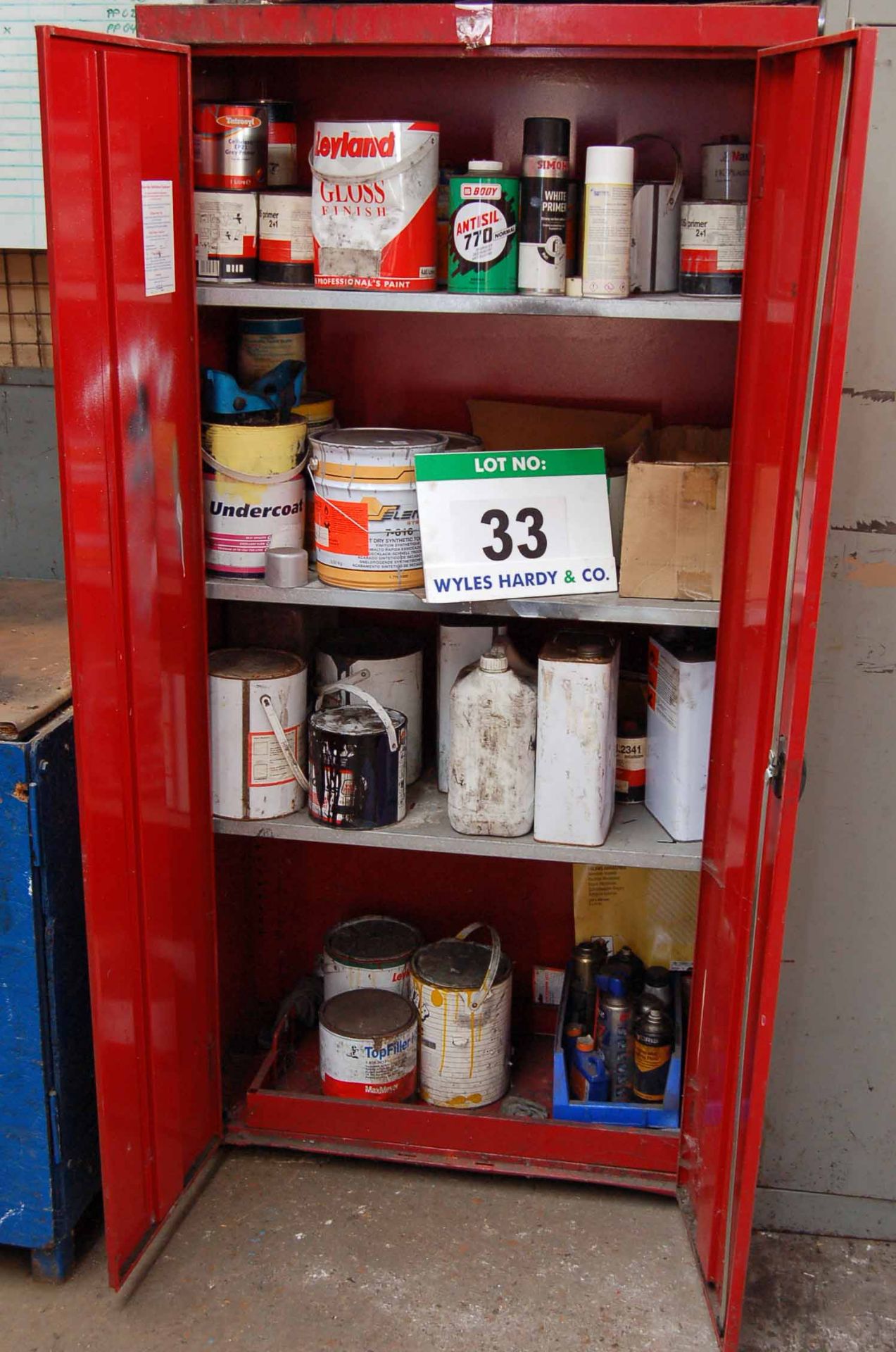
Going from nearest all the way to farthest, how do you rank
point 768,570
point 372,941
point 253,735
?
point 768,570 → point 253,735 → point 372,941

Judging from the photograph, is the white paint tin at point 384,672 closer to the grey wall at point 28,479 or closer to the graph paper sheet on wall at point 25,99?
the grey wall at point 28,479

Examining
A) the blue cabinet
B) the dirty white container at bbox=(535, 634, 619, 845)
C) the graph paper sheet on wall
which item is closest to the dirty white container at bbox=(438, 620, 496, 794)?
the dirty white container at bbox=(535, 634, 619, 845)

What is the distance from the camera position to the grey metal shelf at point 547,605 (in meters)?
2.03

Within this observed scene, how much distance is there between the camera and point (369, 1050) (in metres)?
2.34

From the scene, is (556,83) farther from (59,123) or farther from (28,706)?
(28,706)

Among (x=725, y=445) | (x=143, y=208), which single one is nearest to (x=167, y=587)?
(x=143, y=208)

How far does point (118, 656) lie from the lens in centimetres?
186

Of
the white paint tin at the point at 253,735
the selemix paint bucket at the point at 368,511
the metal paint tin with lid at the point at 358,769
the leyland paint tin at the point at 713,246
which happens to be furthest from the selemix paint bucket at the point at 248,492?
the leyland paint tin at the point at 713,246

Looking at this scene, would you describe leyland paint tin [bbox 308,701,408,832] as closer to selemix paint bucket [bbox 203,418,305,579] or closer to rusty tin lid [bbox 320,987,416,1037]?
selemix paint bucket [bbox 203,418,305,579]

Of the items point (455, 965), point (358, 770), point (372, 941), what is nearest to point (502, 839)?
point (358, 770)

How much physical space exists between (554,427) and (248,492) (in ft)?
1.88

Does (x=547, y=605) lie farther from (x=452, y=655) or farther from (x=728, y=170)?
(x=728, y=170)

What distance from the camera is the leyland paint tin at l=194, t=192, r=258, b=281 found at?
2.00 m

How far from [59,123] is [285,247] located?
1.65ft
